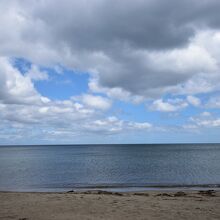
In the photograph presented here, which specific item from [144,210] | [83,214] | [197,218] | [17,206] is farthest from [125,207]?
[17,206]

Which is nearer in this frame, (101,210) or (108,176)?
(101,210)

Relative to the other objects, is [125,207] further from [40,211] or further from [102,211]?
[40,211]

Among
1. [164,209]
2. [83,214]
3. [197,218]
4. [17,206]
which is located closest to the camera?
[197,218]

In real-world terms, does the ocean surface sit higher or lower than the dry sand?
lower

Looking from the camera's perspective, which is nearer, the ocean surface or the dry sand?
the dry sand

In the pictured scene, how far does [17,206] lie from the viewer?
16.9 meters

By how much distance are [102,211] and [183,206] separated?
4.65 metres

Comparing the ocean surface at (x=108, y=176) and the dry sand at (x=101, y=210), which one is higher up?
the dry sand at (x=101, y=210)

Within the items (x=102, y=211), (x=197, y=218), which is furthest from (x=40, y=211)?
(x=197, y=218)

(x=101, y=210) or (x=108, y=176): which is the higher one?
(x=101, y=210)

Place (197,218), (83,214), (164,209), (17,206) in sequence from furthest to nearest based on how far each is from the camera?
(17,206) < (164,209) < (83,214) < (197,218)

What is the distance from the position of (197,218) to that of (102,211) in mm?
4441

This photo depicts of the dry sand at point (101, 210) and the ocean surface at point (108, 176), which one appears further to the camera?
the ocean surface at point (108, 176)

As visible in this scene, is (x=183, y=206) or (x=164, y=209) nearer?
(x=164, y=209)
